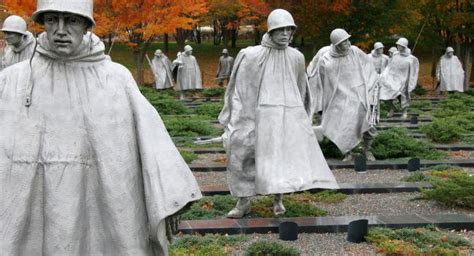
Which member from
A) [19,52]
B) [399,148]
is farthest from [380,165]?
[19,52]

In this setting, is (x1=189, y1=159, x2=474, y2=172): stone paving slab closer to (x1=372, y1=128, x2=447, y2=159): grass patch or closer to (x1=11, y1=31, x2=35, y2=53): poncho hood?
(x1=372, y1=128, x2=447, y2=159): grass patch

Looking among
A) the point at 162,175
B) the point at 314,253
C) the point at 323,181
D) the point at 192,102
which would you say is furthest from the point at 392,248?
the point at 192,102

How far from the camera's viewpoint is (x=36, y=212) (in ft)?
12.9

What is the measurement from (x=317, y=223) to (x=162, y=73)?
26.3 metres

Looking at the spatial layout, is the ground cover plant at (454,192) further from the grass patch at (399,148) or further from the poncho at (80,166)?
the poncho at (80,166)

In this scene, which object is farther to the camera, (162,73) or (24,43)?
(162,73)

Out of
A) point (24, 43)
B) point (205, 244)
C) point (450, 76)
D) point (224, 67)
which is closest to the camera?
point (205, 244)

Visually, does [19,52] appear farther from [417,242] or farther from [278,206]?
[417,242]

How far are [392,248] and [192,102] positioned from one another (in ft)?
67.0

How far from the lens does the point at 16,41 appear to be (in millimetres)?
11320

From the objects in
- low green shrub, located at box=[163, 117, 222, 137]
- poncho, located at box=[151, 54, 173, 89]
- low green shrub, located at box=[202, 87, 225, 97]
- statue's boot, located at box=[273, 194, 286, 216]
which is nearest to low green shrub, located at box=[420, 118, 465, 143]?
low green shrub, located at box=[163, 117, 222, 137]

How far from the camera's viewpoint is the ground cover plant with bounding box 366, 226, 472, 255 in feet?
23.7

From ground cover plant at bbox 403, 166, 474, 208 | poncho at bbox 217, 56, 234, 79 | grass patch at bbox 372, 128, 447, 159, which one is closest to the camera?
ground cover plant at bbox 403, 166, 474, 208

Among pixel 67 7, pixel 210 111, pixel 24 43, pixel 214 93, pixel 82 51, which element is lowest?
pixel 214 93
